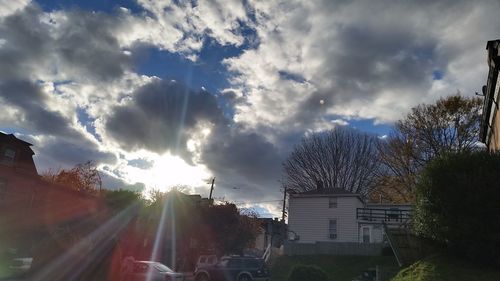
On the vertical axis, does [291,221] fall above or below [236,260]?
above

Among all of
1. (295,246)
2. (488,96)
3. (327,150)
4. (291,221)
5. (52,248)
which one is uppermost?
(327,150)

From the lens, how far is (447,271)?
10.2m

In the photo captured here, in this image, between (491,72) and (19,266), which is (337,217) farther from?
(19,266)

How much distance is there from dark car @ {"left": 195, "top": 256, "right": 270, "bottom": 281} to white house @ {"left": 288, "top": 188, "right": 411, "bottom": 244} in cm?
1541

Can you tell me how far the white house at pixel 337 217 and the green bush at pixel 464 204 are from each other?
89.7 ft

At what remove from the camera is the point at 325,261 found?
30.3 meters

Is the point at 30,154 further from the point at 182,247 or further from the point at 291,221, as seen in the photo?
the point at 291,221

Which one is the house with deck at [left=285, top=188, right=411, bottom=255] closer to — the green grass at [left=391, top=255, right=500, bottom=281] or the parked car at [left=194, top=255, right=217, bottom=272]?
the parked car at [left=194, top=255, right=217, bottom=272]

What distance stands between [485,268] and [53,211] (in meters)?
39.9

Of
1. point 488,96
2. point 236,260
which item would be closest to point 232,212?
point 236,260

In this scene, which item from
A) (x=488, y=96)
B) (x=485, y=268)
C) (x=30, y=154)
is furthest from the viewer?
(x=30, y=154)

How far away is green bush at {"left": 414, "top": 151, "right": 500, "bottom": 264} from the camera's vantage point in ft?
35.3

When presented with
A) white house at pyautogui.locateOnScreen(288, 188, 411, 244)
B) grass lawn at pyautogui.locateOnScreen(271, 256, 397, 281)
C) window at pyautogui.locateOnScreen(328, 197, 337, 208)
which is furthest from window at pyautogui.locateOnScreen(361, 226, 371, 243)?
grass lawn at pyautogui.locateOnScreen(271, 256, 397, 281)

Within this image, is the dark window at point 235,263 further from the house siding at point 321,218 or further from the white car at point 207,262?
the house siding at point 321,218
